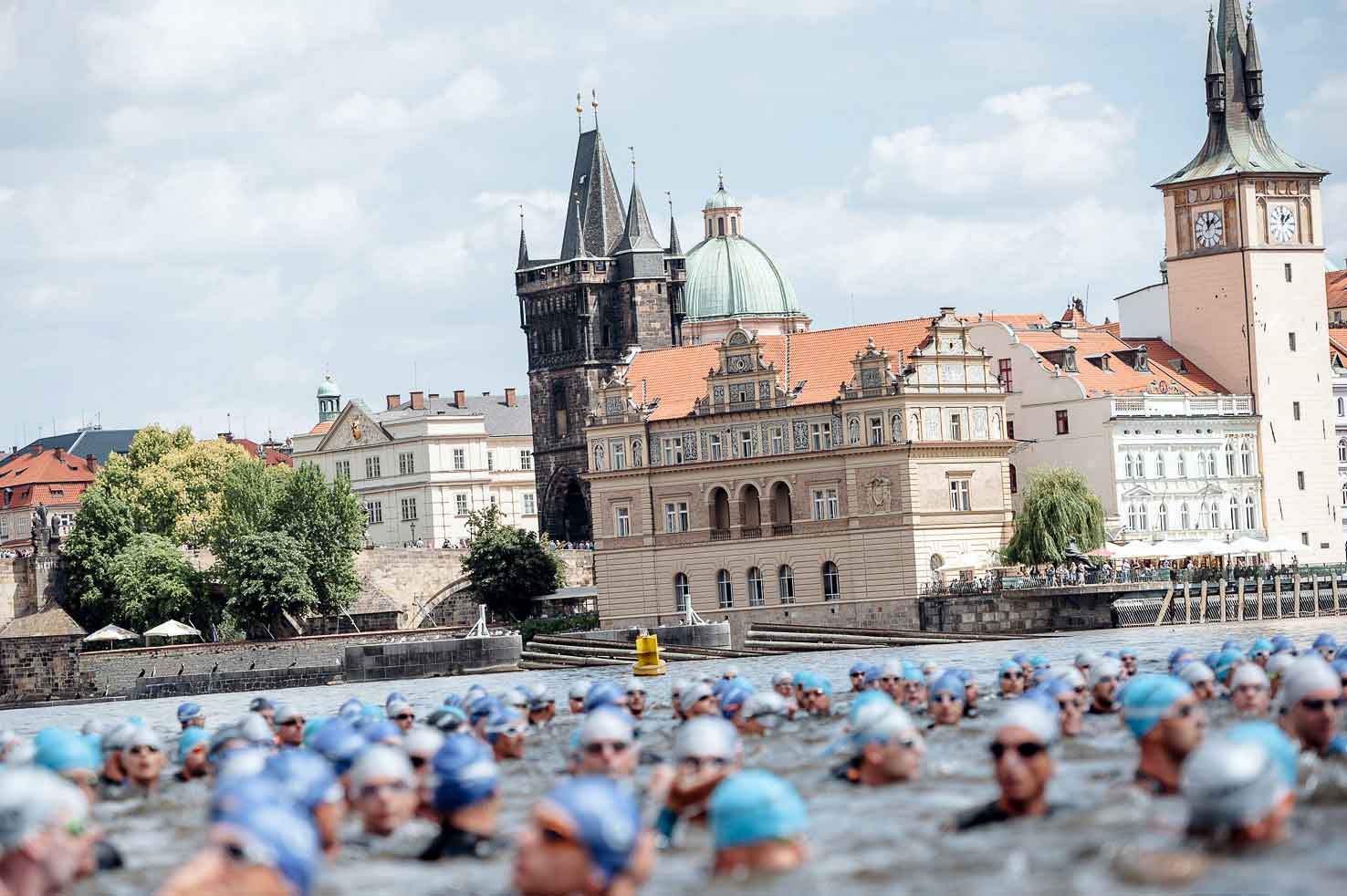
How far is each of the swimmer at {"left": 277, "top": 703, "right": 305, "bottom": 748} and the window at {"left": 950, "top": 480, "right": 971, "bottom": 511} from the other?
67559mm

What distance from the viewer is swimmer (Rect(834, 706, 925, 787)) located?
82.9 ft

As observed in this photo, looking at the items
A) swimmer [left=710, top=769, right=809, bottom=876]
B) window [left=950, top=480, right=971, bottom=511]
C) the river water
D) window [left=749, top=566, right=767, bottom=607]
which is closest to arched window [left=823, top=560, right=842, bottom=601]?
window [left=749, top=566, right=767, bottom=607]

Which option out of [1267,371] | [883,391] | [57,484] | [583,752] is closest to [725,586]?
[883,391]

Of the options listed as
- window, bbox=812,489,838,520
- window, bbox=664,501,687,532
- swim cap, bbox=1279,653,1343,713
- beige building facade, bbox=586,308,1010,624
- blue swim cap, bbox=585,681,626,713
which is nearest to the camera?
swim cap, bbox=1279,653,1343,713

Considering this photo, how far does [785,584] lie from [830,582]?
228cm

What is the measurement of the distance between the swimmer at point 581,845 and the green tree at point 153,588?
10344 cm

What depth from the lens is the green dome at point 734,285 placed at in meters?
153

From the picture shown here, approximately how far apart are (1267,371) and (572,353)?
173 ft

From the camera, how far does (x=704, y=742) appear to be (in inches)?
867

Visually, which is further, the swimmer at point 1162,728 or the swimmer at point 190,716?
the swimmer at point 190,716

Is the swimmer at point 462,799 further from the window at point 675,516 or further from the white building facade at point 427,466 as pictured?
the white building facade at point 427,466

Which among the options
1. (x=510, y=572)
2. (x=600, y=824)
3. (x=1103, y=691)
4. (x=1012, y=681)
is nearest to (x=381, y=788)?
(x=600, y=824)

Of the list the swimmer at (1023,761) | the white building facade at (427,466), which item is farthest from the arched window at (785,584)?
the swimmer at (1023,761)

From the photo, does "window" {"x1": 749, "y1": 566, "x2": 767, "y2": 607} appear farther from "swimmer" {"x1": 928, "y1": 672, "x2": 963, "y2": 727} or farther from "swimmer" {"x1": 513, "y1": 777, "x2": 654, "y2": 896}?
"swimmer" {"x1": 513, "y1": 777, "x2": 654, "y2": 896}
